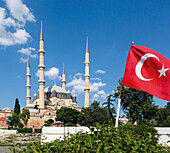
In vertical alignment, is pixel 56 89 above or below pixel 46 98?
above

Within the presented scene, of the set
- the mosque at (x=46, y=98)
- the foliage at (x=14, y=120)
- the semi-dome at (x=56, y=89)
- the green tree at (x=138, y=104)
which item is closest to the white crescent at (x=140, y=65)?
the green tree at (x=138, y=104)

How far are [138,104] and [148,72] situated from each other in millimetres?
14405

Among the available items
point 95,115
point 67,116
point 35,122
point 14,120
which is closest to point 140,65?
point 95,115

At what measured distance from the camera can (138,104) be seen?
20922 millimetres

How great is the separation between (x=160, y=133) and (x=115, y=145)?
12649 millimetres

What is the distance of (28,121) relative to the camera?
4622 cm

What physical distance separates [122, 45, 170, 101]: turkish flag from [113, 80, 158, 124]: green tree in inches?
540

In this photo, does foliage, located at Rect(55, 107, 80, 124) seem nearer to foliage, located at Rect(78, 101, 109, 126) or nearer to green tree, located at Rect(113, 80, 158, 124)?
foliage, located at Rect(78, 101, 109, 126)

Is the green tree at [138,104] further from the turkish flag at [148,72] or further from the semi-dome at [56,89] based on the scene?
the semi-dome at [56,89]

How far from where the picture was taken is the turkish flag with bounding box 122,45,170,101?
698 cm

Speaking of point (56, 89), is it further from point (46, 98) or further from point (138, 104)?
point (138, 104)

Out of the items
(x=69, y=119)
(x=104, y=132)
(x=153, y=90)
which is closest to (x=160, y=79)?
(x=153, y=90)

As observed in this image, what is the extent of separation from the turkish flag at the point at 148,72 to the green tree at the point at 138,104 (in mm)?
13710

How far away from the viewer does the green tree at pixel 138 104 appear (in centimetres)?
2058
